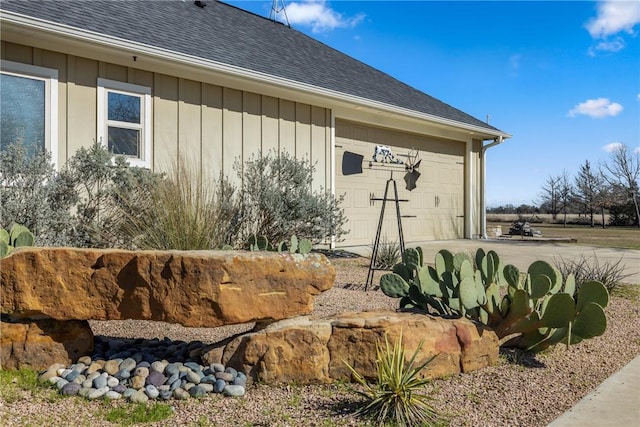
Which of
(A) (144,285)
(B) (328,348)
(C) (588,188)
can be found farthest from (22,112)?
(C) (588,188)

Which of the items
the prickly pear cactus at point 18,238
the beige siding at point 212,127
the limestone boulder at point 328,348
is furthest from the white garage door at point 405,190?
the prickly pear cactus at point 18,238

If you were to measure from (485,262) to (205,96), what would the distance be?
594 cm

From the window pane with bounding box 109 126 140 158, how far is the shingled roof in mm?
1302

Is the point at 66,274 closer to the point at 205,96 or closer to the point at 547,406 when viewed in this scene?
the point at 547,406

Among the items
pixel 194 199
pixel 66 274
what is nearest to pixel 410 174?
pixel 194 199

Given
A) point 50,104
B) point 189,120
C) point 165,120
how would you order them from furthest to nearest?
point 189,120, point 165,120, point 50,104

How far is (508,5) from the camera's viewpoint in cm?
1002

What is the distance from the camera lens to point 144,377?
9.60ft

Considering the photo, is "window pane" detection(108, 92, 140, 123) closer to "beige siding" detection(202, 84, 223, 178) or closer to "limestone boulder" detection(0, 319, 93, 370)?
"beige siding" detection(202, 84, 223, 178)

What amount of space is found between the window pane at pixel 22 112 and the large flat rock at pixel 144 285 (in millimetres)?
4012

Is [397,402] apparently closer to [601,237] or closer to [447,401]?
[447,401]

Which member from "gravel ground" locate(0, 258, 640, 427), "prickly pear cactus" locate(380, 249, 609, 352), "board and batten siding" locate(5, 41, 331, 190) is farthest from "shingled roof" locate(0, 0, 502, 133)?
"prickly pear cactus" locate(380, 249, 609, 352)

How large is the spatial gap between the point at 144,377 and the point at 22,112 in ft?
16.3

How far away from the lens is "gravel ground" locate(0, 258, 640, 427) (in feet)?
8.14
